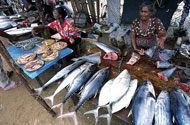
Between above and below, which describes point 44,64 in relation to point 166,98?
above

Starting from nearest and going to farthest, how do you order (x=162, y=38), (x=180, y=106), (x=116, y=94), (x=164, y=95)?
(x=180, y=106)
(x=164, y=95)
(x=116, y=94)
(x=162, y=38)

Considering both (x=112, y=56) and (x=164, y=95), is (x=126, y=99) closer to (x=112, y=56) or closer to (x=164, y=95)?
(x=164, y=95)

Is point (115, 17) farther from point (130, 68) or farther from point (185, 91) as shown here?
point (185, 91)

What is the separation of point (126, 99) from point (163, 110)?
56 centimetres

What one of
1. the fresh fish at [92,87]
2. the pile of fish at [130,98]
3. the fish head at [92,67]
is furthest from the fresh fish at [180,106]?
the fish head at [92,67]

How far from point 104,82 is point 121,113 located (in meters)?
0.67

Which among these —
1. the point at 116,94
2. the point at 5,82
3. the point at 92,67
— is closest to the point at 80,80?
the point at 92,67

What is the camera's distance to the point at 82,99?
6.16ft

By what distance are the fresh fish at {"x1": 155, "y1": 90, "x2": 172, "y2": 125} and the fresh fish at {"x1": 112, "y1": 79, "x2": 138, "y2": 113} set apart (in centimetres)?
41

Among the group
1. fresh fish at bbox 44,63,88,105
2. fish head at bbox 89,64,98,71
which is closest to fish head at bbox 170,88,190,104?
fish head at bbox 89,64,98,71

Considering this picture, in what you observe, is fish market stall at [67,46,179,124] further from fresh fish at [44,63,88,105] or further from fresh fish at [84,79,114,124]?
fresh fish at [44,63,88,105]

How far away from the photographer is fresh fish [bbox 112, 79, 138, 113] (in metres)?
1.65

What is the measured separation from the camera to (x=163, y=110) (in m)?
1.52

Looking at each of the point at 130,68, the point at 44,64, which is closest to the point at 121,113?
the point at 130,68
